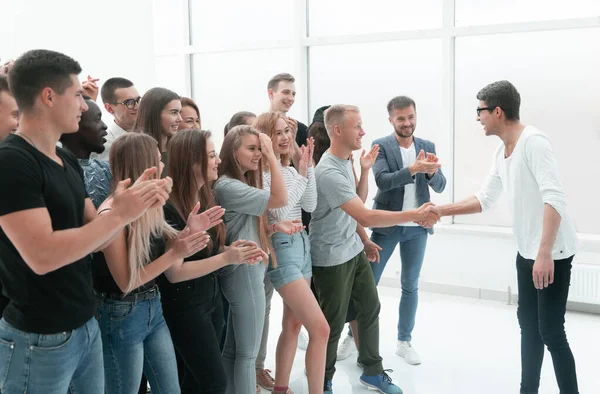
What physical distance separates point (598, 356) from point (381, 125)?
2850mm

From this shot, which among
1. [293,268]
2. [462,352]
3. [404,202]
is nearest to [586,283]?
[462,352]

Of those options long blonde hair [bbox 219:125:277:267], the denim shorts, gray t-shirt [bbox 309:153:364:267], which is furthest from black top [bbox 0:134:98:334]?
gray t-shirt [bbox 309:153:364:267]

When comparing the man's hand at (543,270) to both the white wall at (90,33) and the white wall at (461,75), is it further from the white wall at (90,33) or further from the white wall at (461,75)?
the white wall at (90,33)

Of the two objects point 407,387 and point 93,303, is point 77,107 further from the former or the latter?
point 407,387

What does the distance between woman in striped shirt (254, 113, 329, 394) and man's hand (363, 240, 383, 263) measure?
657 mm

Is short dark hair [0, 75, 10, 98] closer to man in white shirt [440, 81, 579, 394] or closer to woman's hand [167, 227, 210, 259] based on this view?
woman's hand [167, 227, 210, 259]

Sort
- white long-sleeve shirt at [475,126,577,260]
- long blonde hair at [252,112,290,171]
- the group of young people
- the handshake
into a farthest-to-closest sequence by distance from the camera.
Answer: the handshake
long blonde hair at [252,112,290,171]
white long-sleeve shirt at [475,126,577,260]
the group of young people

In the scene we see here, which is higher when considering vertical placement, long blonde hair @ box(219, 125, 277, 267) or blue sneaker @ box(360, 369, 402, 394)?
long blonde hair @ box(219, 125, 277, 267)

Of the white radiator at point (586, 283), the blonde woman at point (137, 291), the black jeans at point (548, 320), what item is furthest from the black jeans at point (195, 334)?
the white radiator at point (586, 283)

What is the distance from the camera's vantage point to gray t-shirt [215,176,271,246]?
290cm

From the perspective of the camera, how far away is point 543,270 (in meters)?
2.98

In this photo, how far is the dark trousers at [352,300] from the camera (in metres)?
3.39

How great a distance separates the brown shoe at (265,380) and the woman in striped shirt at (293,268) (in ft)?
0.71

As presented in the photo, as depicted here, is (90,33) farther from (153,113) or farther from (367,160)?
(367,160)
